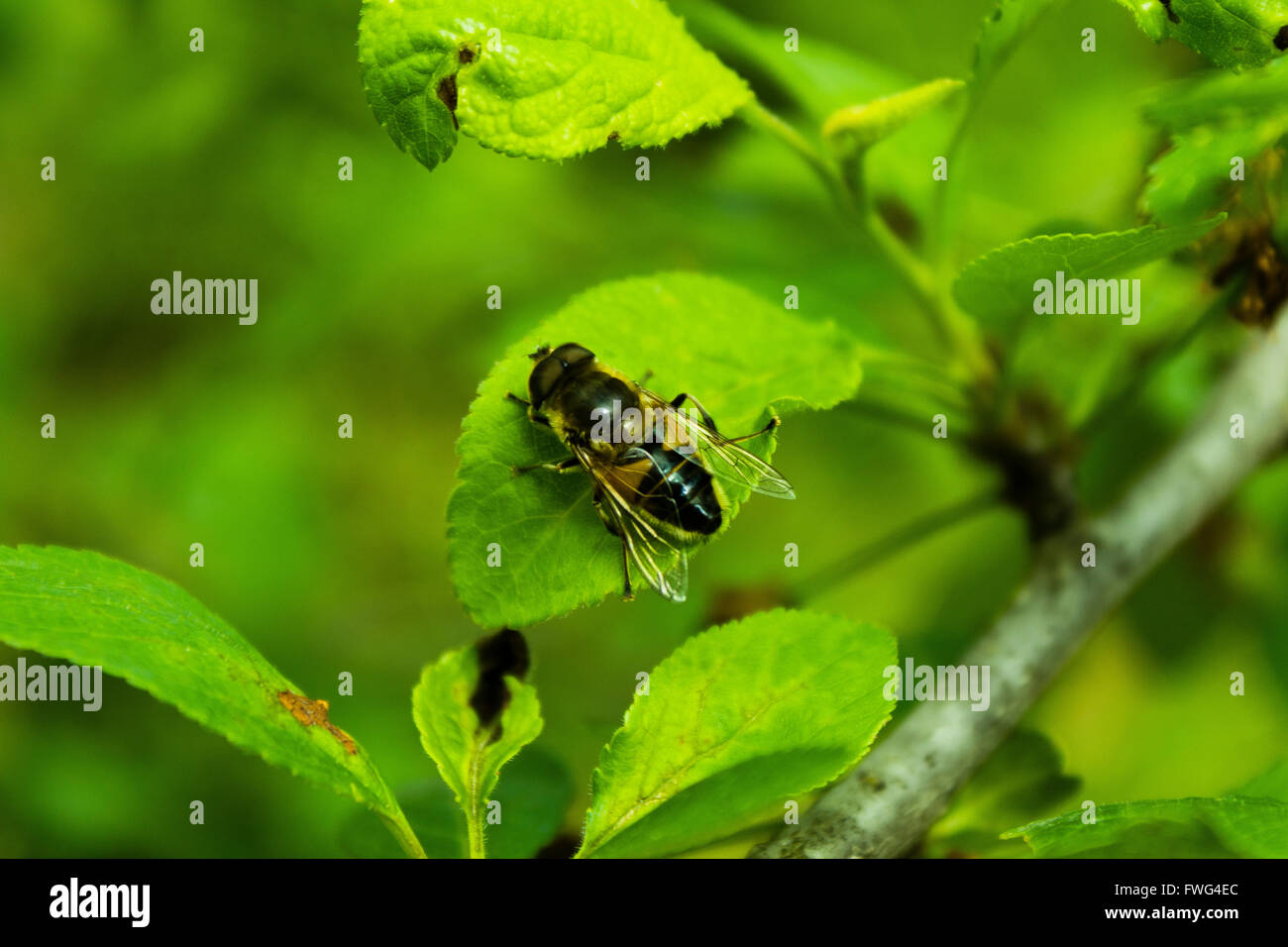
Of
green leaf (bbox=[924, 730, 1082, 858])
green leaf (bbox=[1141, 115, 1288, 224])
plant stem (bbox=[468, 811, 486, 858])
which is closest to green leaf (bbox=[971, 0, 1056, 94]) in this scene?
green leaf (bbox=[1141, 115, 1288, 224])

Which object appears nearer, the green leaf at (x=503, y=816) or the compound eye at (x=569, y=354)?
the green leaf at (x=503, y=816)

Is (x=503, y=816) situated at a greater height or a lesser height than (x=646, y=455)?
lesser

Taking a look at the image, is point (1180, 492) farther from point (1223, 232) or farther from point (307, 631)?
point (307, 631)

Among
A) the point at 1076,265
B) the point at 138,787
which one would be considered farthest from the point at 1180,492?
the point at 138,787

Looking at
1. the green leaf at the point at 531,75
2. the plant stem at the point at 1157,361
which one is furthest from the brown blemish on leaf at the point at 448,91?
the plant stem at the point at 1157,361

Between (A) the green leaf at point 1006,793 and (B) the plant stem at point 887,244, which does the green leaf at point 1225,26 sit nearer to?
(B) the plant stem at point 887,244

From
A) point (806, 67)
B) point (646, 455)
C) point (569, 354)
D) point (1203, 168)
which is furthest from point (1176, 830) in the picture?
point (806, 67)

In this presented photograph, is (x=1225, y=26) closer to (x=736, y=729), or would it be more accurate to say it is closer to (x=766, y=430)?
(x=766, y=430)
